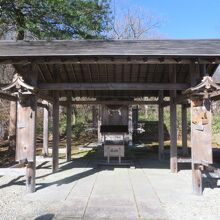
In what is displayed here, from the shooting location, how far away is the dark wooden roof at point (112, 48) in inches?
303

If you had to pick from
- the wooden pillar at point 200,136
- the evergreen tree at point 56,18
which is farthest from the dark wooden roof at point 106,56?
the evergreen tree at point 56,18

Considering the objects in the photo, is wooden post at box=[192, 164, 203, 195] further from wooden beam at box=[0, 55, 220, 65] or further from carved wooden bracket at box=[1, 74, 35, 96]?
carved wooden bracket at box=[1, 74, 35, 96]

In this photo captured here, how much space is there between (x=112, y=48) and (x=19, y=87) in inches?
102

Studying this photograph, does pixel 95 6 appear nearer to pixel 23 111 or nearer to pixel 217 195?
pixel 23 111

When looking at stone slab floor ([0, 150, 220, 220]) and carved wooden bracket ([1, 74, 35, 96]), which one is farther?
carved wooden bracket ([1, 74, 35, 96])

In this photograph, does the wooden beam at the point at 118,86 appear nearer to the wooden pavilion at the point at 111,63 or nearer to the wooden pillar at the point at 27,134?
the wooden pavilion at the point at 111,63

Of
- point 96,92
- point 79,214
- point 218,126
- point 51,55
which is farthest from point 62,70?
point 218,126

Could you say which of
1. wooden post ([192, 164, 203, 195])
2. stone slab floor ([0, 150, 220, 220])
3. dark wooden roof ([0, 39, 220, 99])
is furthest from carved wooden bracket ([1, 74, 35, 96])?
wooden post ([192, 164, 203, 195])

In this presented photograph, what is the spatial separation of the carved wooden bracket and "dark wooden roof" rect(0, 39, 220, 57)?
639 mm

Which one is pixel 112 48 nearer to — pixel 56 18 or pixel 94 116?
pixel 56 18

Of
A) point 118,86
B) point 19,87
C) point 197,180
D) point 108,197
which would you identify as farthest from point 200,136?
point 19,87

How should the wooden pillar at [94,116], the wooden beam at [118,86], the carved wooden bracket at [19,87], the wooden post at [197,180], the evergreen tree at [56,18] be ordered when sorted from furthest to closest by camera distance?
the wooden pillar at [94,116]
the evergreen tree at [56,18]
the wooden beam at [118,86]
the wooden post at [197,180]
the carved wooden bracket at [19,87]

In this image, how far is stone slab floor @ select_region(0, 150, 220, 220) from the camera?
6082 mm

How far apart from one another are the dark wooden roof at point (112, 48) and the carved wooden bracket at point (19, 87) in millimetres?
639
